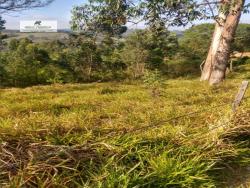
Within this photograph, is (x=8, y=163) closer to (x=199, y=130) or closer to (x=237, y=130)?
(x=199, y=130)

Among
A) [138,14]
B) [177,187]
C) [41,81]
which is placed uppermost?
[138,14]

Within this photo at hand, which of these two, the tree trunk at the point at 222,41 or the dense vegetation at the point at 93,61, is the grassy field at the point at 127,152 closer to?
the tree trunk at the point at 222,41

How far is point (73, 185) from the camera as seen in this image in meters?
4.05

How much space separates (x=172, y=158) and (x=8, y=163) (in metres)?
1.67

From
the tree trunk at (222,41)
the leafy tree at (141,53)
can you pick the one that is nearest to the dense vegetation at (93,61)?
the leafy tree at (141,53)

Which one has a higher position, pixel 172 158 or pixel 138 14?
pixel 138 14

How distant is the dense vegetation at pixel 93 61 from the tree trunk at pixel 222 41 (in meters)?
3.53

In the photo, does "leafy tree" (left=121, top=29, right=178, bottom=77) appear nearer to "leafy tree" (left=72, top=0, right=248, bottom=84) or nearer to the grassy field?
"leafy tree" (left=72, top=0, right=248, bottom=84)

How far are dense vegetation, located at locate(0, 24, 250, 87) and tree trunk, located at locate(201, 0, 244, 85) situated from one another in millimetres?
3534

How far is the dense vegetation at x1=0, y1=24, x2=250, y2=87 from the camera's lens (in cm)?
1973

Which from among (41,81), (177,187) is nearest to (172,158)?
(177,187)

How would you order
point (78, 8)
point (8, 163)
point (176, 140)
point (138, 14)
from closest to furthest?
1. point (8, 163)
2. point (176, 140)
3. point (138, 14)
4. point (78, 8)

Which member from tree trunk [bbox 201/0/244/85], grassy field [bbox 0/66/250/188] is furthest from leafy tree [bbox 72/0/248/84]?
grassy field [bbox 0/66/250/188]

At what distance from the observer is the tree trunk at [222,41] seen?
46.8ft
